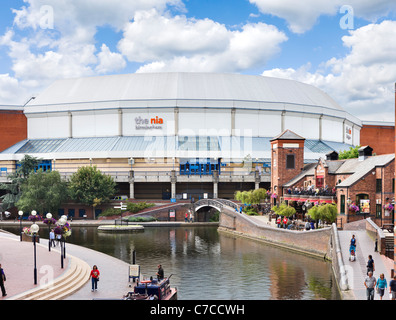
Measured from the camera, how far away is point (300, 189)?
66500 millimetres

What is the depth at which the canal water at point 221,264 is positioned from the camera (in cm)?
3338

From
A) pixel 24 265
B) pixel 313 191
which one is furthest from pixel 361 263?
pixel 313 191

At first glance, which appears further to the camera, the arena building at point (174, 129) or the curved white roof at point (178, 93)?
the curved white roof at point (178, 93)

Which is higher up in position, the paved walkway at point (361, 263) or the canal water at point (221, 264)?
the paved walkway at point (361, 263)

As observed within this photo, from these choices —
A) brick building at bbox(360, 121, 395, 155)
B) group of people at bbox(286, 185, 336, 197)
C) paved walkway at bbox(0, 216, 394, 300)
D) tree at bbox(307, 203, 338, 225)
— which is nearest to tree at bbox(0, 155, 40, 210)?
paved walkway at bbox(0, 216, 394, 300)

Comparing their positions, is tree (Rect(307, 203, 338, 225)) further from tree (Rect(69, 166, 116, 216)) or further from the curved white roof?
the curved white roof

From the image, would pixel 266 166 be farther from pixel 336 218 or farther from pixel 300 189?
pixel 336 218

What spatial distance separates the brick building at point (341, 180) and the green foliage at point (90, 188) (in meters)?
28.0

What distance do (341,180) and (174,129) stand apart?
1925 inches

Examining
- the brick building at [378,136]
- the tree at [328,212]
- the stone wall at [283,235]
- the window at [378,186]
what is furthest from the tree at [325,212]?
the brick building at [378,136]

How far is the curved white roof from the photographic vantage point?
104 meters

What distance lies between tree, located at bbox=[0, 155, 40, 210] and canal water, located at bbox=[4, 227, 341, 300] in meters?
22.4

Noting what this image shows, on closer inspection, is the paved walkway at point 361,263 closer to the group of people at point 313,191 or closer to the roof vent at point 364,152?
the group of people at point 313,191

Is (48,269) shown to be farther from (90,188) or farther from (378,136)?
(378,136)
